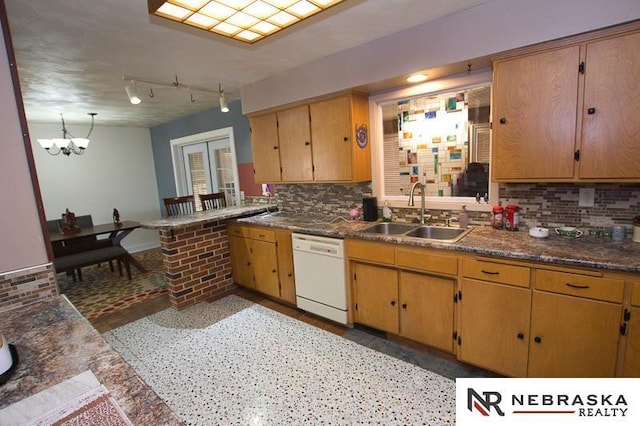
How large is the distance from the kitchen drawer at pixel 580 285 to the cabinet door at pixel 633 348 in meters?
0.09

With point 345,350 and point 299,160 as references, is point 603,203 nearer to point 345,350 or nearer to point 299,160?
point 345,350

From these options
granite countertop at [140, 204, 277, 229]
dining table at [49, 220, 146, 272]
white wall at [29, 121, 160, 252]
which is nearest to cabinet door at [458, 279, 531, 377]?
granite countertop at [140, 204, 277, 229]

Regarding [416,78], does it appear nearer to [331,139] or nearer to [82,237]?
[331,139]

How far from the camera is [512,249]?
6.13ft

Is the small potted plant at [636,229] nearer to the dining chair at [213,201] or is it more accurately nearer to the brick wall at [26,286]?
the brick wall at [26,286]

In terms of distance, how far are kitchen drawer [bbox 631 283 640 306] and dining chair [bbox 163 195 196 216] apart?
166 inches

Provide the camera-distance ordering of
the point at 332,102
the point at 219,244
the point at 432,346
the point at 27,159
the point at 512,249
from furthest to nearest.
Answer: the point at 219,244
the point at 332,102
the point at 432,346
the point at 512,249
the point at 27,159

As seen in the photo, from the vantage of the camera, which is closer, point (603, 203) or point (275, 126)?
point (603, 203)

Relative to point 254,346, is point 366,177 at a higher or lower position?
higher

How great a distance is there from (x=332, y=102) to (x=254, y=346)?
2.26 metres

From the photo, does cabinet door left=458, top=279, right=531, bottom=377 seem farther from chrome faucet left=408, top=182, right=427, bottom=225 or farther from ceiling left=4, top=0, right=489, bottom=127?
ceiling left=4, top=0, right=489, bottom=127

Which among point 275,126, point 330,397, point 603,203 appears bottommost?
point 330,397

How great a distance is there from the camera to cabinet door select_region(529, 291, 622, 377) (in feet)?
5.31

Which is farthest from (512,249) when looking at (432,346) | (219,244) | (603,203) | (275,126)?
(219,244)
